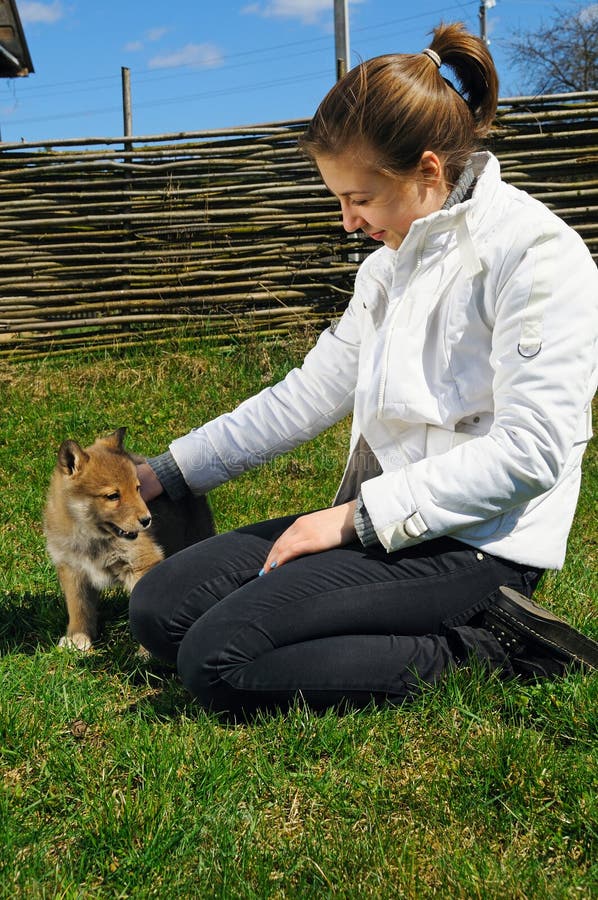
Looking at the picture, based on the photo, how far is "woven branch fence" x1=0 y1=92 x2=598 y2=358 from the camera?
791 cm

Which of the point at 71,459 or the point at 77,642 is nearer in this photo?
the point at 77,642

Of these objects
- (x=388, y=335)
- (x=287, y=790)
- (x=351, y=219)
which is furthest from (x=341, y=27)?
(x=287, y=790)

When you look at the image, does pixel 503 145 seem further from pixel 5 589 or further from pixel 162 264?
pixel 5 589

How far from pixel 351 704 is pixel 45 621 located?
68.0 inches

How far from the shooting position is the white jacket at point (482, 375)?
261cm

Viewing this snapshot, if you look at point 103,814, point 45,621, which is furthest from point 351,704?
point 45,621

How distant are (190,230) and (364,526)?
5.72m

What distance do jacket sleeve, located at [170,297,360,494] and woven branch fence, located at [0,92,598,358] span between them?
447 cm

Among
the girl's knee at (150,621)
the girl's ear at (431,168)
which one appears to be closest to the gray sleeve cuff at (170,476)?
the girl's knee at (150,621)

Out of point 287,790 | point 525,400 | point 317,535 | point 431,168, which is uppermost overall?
point 431,168

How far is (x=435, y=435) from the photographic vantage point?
289cm

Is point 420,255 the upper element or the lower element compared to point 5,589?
upper

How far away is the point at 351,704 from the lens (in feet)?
9.51

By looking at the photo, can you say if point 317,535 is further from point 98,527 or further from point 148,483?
point 98,527
